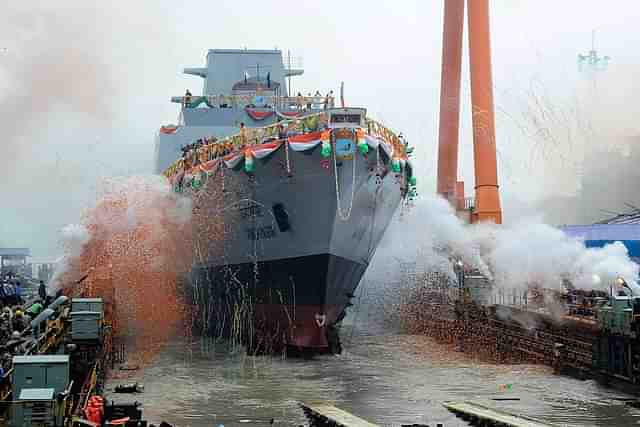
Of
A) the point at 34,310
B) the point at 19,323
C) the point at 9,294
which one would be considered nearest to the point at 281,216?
the point at 34,310

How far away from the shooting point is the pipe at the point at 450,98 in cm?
4050

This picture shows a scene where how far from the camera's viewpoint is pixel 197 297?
98.3 feet

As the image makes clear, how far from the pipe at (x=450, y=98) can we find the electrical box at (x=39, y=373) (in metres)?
29.8

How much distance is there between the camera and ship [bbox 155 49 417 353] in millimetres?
23516

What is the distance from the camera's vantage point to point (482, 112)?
35.4 meters

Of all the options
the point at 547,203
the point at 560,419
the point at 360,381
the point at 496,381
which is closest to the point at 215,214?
the point at 360,381

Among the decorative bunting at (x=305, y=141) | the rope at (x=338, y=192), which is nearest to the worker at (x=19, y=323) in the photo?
the decorative bunting at (x=305, y=141)

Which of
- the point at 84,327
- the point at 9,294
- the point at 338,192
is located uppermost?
the point at 338,192

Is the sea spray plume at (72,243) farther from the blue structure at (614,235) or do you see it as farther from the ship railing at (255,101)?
the blue structure at (614,235)

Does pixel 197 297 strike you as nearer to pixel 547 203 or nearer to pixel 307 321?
pixel 307 321

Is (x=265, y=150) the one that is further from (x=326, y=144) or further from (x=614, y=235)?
(x=614, y=235)

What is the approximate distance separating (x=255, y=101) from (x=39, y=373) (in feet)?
80.4

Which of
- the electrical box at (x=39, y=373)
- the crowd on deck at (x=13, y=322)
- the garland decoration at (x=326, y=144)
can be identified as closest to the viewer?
the electrical box at (x=39, y=373)

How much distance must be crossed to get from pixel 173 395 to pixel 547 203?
47359mm
